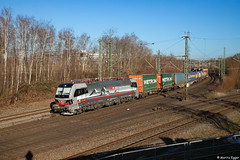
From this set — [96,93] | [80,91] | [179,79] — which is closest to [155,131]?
[80,91]

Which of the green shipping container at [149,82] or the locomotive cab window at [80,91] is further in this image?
the green shipping container at [149,82]

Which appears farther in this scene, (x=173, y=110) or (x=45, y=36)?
(x=45, y=36)

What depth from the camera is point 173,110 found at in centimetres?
2139

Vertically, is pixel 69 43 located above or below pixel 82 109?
above

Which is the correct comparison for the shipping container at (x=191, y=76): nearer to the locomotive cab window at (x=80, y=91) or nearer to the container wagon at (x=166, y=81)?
the container wagon at (x=166, y=81)

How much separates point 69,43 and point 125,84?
20.3 meters

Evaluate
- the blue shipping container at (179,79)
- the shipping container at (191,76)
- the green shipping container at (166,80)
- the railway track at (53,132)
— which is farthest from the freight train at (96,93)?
the shipping container at (191,76)

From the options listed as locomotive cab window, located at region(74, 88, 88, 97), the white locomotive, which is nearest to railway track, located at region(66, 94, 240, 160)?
the white locomotive

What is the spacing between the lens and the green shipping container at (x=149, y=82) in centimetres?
3063

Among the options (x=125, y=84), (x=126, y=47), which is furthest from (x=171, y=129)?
(x=126, y=47)

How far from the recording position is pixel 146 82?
3097 cm

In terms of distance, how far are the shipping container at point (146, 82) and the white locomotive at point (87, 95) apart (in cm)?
362

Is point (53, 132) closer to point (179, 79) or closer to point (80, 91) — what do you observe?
point (80, 91)

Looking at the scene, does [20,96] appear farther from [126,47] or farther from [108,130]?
[126,47]
